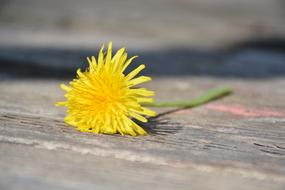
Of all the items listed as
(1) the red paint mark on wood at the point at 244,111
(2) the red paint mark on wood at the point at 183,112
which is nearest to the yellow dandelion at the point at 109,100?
(2) the red paint mark on wood at the point at 183,112

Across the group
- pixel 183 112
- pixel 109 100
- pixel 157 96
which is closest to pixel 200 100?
pixel 183 112

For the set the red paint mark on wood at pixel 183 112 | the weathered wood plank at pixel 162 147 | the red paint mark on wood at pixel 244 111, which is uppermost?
the red paint mark on wood at pixel 244 111

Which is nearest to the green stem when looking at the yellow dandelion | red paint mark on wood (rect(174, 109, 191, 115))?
red paint mark on wood (rect(174, 109, 191, 115))

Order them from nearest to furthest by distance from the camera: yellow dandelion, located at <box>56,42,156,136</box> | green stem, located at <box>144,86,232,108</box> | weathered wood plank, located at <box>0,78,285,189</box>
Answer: weathered wood plank, located at <box>0,78,285,189</box>, yellow dandelion, located at <box>56,42,156,136</box>, green stem, located at <box>144,86,232,108</box>

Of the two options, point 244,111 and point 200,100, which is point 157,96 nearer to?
point 200,100

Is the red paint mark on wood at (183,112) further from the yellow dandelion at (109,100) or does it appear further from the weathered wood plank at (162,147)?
the yellow dandelion at (109,100)

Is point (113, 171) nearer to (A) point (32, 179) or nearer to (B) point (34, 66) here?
(A) point (32, 179)

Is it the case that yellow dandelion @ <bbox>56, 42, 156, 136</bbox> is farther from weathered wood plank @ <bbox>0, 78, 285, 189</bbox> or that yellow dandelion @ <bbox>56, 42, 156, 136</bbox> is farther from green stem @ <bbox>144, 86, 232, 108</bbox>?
green stem @ <bbox>144, 86, 232, 108</bbox>
